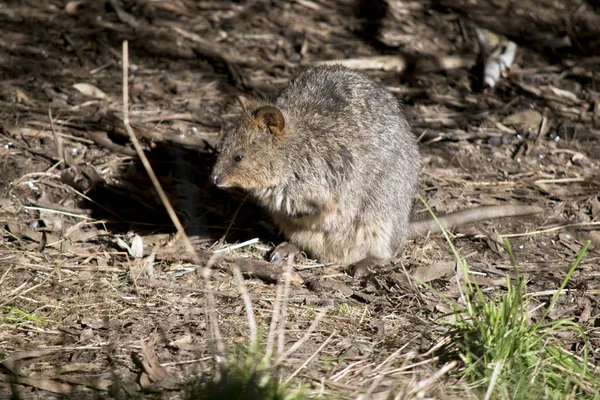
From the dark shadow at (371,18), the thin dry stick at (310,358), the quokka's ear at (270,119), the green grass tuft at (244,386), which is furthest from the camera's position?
the dark shadow at (371,18)

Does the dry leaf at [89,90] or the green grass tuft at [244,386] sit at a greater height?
the green grass tuft at [244,386]

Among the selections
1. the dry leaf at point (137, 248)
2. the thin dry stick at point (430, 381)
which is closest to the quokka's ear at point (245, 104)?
the dry leaf at point (137, 248)

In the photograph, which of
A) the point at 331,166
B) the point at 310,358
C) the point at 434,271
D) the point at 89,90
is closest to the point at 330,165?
the point at 331,166

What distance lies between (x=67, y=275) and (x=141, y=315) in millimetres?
744

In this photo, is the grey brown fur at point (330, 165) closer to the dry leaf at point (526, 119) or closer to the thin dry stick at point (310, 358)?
the thin dry stick at point (310, 358)

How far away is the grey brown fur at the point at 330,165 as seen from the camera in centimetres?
508

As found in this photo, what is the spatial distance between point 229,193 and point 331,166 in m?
1.29

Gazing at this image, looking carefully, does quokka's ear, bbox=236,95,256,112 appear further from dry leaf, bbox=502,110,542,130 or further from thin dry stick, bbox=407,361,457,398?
dry leaf, bbox=502,110,542,130

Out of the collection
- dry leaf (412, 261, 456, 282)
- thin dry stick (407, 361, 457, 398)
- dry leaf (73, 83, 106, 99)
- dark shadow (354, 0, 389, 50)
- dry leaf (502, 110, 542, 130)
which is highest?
thin dry stick (407, 361, 457, 398)

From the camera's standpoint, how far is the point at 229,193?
615cm

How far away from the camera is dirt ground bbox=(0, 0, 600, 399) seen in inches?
161

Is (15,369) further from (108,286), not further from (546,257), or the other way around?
(546,257)

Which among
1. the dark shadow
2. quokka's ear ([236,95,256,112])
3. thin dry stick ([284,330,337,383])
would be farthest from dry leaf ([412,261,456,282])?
the dark shadow

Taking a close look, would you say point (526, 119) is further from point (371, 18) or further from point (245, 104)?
point (245, 104)
